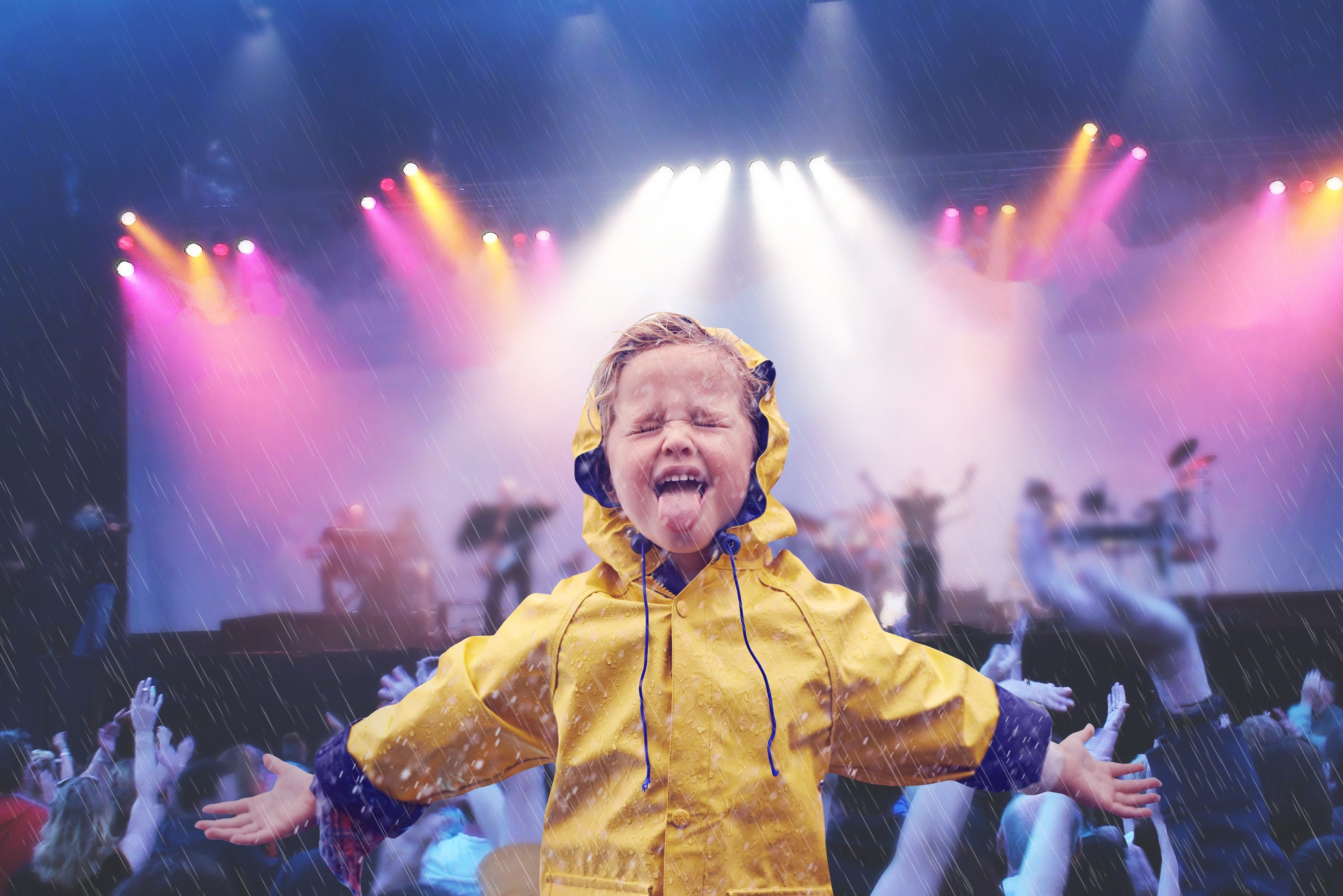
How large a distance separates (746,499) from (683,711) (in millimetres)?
371

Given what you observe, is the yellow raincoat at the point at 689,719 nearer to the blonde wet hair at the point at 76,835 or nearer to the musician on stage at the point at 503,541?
Result: the musician on stage at the point at 503,541

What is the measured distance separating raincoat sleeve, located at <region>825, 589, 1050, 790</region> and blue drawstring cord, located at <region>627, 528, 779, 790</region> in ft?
0.42

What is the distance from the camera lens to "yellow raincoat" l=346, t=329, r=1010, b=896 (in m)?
1.08

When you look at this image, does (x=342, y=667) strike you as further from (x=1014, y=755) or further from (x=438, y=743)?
(x=1014, y=755)

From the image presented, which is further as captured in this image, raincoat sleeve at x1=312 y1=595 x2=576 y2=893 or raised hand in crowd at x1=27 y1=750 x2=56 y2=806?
raised hand in crowd at x1=27 y1=750 x2=56 y2=806

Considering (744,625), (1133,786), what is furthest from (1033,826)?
(744,625)

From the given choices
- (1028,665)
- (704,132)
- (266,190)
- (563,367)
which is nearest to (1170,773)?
(1028,665)

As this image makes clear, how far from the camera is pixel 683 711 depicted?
1.11 m

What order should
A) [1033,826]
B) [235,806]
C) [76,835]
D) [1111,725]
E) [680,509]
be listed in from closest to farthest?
[680,509]
[235,806]
[1111,725]
[1033,826]
[76,835]

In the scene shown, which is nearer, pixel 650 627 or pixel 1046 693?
pixel 650 627

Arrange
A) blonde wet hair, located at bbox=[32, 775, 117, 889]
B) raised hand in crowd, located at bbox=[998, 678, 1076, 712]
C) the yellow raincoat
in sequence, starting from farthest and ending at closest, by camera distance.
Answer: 1. blonde wet hair, located at bbox=[32, 775, 117, 889]
2. raised hand in crowd, located at bbox=[998, 678, 1076, 712]
3. the yellow raincoat

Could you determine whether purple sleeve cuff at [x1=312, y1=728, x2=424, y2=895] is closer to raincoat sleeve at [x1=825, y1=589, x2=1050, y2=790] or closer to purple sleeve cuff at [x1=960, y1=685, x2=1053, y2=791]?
raincoat sleeve at [x1=825, y1=589, x2=1050, y2=790]

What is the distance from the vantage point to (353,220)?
3.31 meters

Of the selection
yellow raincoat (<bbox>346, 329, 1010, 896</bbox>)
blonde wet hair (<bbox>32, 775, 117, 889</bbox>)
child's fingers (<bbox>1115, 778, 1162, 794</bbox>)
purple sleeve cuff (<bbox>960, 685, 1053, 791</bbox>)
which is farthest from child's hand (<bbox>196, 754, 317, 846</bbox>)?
blonde wet hair (<bbox>32, 775, 117, 889</bbox>)
